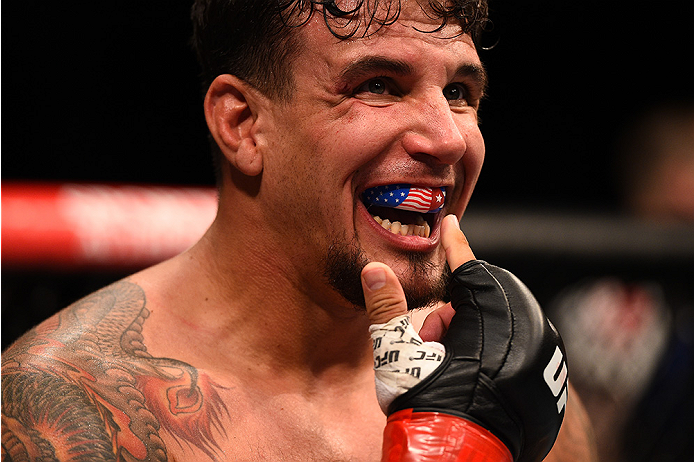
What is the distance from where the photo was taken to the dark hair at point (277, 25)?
1.40 m

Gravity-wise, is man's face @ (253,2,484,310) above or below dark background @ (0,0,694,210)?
above

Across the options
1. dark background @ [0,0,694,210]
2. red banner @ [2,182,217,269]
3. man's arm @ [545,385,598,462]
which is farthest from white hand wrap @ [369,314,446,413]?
dark background @ [0,0,694,210]

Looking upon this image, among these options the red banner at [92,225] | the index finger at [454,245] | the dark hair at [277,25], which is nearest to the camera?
the index finger at [454,245]

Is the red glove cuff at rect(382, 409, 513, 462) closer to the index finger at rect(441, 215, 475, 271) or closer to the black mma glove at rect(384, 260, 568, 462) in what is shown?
the black mma glove at rect(384, 260, 568, 462)

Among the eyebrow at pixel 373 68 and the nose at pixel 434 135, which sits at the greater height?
the eyebrow at pixel 373 68

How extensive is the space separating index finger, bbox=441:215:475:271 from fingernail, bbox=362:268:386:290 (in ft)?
0.52

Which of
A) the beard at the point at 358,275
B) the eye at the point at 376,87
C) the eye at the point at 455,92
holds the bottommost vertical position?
the beard at the point at 358,275

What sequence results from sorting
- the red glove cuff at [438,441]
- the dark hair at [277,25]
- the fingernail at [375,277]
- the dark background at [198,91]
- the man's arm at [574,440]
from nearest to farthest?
the red glove cuff at [438,441] < the fingernail at [375,277] < the dark hair at [277,25] < the man's arm at [574,440] < the dark background at [198,91]

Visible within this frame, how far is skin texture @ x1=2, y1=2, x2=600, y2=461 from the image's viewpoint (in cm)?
128

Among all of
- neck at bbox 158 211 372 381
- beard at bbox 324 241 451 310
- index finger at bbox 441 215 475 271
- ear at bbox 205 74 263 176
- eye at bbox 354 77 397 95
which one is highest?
eye at bbox 354 77 397 95

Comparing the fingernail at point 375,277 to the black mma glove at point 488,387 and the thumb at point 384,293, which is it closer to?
the thumb at point 384,293

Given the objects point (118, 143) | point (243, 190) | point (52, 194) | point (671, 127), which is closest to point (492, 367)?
point (243, 190)

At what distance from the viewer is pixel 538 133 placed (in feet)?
15.0

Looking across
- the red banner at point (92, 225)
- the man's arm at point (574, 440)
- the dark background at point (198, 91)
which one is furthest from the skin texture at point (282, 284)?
the dark background at point (198, 91)
